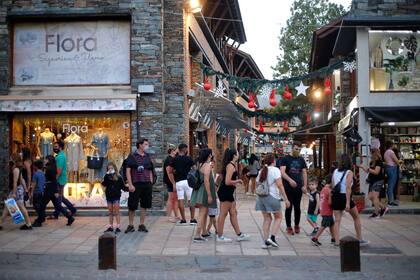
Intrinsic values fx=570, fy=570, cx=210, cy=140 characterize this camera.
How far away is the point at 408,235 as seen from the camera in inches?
434

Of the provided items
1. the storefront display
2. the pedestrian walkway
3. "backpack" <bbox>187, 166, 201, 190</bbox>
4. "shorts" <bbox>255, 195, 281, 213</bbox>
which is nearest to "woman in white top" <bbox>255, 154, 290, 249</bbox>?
"shorts" <bbox>255, 195, 281, 213</bbox>

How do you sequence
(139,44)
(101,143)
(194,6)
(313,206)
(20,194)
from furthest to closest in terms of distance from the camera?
(194,6)
(101,143)
(139,44)
(20,194)
(313,206)

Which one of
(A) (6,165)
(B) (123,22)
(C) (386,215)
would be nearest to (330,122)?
(C) (386,215)

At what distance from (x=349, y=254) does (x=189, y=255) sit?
8.89 ft

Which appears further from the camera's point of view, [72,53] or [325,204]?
[72,53]

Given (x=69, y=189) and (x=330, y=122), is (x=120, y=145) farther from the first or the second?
(x=330, y=122)

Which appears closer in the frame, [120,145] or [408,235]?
[408,235]

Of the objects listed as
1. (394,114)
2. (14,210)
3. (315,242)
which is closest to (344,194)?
(315,242)

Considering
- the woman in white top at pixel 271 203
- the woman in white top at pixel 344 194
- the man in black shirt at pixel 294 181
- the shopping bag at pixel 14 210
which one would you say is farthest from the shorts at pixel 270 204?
the shopping bag at pixel 14 210

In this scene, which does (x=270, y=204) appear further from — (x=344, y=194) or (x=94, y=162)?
(x=94, y=162)

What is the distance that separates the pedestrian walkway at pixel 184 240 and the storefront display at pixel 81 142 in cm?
178

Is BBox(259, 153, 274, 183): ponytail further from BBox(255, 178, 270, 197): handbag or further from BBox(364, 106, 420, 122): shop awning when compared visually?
BBox(364, 106, 420, 122): shop awning

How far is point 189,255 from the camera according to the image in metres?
9.11

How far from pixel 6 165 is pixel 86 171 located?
2004 mm
